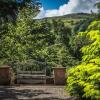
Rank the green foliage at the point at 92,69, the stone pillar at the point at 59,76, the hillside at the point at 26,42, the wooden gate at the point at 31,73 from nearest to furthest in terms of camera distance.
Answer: the green foliage at the point at 92,69 < the stone pillar at the point at 59,76 < the wooden gate at the point at 31,73 < the hillside at the point at 26,42

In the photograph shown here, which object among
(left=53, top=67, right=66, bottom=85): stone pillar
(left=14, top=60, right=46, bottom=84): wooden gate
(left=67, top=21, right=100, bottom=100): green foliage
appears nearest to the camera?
(left=67, top=21, right=100, bottom=100): green foliage

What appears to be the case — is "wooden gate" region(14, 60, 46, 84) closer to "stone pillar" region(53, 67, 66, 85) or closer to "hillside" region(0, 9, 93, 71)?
"stone pillar" region(53, 67, 66, 85)

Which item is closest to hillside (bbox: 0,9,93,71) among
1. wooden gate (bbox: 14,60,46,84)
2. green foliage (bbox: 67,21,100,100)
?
wooden gate (bbox: 14,60,46,84)

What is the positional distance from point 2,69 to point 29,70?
273 cm

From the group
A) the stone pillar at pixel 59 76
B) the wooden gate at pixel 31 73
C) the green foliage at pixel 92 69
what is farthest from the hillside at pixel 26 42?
the green foliage at pixel 92 69

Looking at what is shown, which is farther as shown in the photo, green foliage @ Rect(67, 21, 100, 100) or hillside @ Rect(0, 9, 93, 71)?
hillside @ Rect(0, 9, 93, 71)

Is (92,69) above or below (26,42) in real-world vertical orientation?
below

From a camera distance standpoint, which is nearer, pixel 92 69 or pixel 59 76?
pixel 92 69

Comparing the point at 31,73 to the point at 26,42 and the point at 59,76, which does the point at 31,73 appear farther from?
the point at 26,42

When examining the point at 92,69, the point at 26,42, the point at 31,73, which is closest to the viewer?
the point at 92,69

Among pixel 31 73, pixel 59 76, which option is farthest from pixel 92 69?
pixel 31 73

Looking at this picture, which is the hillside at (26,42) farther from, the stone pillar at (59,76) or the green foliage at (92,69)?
the green foliage at (92,69)

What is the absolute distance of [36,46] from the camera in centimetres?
3206

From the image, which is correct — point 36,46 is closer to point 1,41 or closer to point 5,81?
point 1,41
